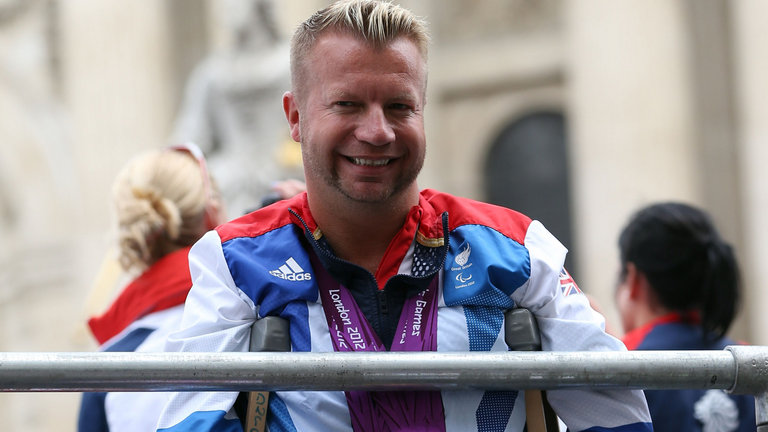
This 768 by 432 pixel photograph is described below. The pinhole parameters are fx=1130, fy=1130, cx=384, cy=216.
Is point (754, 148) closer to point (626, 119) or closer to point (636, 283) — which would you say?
point (626, 119)

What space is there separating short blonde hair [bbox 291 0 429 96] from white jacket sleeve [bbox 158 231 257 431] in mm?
353

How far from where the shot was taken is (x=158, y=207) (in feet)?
10.2

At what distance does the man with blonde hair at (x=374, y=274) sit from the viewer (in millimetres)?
1864

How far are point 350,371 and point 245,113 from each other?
19.6 ft

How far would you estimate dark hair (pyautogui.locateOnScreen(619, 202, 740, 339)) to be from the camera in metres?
3.15

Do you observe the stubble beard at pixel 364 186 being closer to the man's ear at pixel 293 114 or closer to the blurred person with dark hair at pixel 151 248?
the man's ear at pixel 293 114

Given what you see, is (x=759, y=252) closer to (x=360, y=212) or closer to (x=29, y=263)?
(x=360, y=212)

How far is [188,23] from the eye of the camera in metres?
12.5

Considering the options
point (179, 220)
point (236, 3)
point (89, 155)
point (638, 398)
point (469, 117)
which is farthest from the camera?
point (469, 117)

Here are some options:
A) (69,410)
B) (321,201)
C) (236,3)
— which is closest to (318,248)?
(321,201)

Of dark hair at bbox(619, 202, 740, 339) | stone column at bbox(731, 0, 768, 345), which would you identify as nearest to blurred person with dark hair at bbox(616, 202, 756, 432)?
dark hair at bbox(619, 202, 740, 339)

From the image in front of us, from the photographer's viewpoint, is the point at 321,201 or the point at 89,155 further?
the point at 89,155

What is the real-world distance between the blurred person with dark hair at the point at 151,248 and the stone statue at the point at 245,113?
12.4ft

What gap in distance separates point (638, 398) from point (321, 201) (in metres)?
0.64
